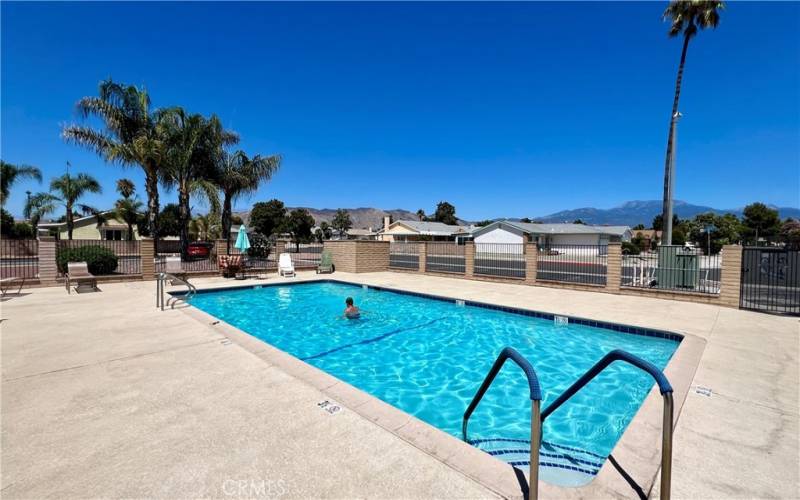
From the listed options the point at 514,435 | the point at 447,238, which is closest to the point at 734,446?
the point at 514,435

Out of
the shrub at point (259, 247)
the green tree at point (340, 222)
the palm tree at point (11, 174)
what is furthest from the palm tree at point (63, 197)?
the green tree at point (340, 222)

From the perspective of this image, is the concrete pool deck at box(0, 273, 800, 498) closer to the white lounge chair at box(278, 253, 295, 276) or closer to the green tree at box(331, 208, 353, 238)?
the white lounge chair at box(278, 253, 295, 276)

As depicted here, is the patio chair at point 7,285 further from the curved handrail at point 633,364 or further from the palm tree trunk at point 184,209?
the curved handrail at point 633,364

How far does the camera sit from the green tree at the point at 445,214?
92.4 m

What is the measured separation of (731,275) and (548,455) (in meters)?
9.02

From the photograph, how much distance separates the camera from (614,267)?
11.3m

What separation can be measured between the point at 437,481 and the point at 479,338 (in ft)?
17.8

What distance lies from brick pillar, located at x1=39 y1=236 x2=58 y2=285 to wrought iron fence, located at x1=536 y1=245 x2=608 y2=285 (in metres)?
16.7

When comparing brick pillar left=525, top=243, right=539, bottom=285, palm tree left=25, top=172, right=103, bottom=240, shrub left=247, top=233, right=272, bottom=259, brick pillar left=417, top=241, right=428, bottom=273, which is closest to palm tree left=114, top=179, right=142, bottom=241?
palm tree left=25, top=172, right=103, bottom=240

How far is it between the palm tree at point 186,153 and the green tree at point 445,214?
245 ft

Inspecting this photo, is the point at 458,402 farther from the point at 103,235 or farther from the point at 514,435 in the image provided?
the point at 103,235

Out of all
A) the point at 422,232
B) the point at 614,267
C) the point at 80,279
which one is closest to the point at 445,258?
the point at 614,267

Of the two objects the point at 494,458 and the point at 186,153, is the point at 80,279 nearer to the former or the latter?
the point at 186,153

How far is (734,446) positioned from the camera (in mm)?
2910
